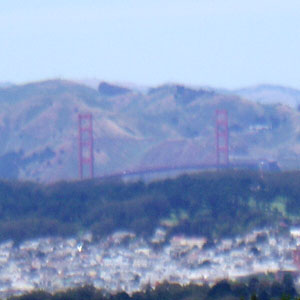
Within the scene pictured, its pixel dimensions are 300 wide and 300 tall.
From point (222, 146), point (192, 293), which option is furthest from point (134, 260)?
point (222, 146)

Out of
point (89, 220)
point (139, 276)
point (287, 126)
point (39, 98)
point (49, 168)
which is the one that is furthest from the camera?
point (39, 98)

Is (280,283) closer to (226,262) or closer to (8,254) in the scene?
(226,262)

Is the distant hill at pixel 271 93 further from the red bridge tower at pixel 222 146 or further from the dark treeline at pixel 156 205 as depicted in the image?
the dark treeline at pixel 156 205

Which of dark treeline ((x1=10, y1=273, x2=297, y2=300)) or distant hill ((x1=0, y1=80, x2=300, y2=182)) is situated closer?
dark treeline ((x1=10, y1=273, x2=297, y2=300))

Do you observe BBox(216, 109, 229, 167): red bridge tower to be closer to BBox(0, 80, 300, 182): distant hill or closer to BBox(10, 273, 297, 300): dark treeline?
BBox(0, 80, 300, 182): distant hill

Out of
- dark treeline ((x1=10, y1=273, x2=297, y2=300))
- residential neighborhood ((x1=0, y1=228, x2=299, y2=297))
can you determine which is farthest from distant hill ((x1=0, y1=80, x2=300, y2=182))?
dark treeline ((x1=10, y1=273, x2=297, y2=300))

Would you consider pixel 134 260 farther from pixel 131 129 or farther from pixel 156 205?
pixel 131 129

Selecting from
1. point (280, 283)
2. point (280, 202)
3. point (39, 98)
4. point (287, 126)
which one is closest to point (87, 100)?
point (39, 98)
